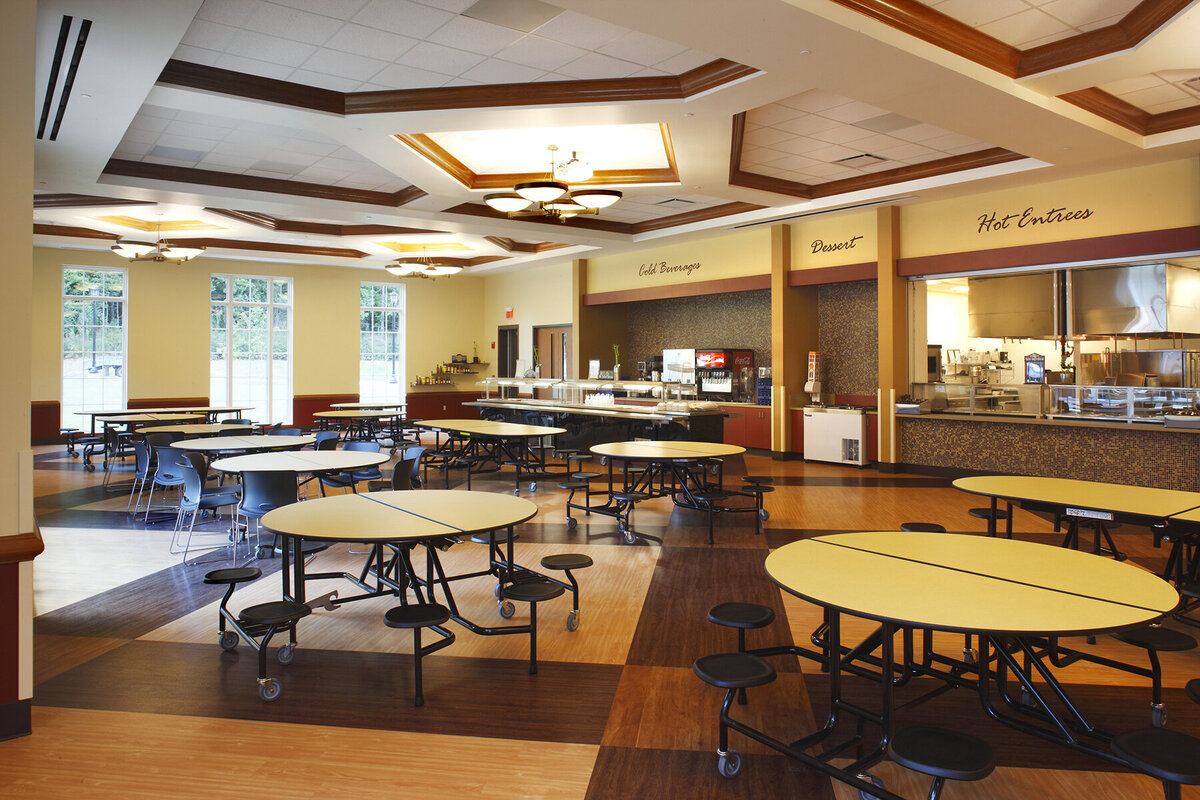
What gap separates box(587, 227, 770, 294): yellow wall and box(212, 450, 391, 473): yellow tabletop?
23.7 feet

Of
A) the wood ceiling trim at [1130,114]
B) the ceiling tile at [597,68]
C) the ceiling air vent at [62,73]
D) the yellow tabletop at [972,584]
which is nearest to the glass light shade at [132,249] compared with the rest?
the ceiling air vent at [62,73]

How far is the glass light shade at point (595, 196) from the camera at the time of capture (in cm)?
707

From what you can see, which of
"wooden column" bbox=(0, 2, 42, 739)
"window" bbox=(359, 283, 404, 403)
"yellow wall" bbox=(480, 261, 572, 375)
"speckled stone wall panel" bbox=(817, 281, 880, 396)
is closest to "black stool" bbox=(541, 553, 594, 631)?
"wooden column" bbox=(0, 2, 42, 739)

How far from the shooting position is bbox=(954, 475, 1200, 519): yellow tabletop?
11.8 ft

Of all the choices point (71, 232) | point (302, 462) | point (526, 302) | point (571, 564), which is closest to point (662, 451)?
point (571, 564)

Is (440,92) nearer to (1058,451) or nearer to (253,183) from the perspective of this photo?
(253,183)

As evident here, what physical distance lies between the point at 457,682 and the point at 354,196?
7628mm

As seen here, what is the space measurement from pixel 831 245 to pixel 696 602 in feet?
22.8

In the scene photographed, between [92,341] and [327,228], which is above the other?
[327,228]

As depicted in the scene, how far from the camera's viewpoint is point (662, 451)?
6.22m

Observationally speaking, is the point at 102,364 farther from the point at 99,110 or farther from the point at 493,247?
the point at 99,110

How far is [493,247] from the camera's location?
13484mm

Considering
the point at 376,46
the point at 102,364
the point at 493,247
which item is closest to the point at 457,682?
the point at 376,46

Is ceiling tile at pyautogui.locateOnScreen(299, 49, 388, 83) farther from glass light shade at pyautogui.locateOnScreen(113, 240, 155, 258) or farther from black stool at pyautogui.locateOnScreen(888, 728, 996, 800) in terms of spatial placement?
glass light shade at pyautogui.locateOnScreen(113, 240, 155, 258)
